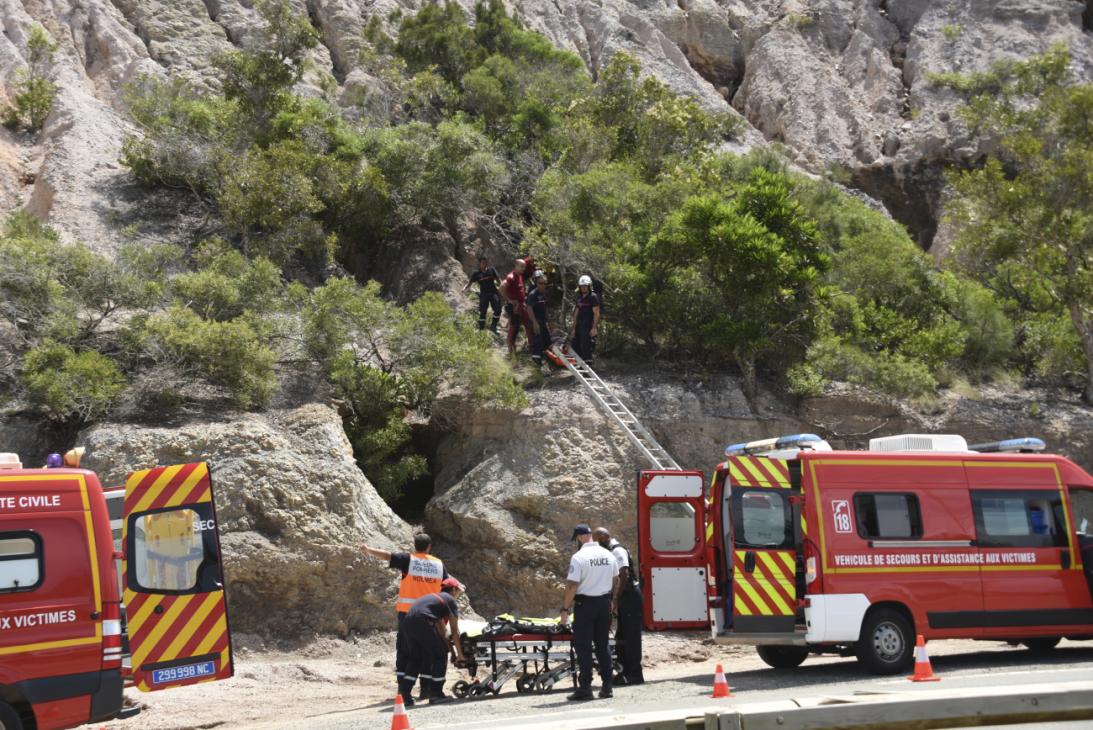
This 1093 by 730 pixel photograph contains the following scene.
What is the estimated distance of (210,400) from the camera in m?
Answer: 16.8

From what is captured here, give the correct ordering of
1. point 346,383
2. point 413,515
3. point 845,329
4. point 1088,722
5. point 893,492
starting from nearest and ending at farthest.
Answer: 1. point 1088,722
2. point 893,492
3. point 346,383
4. point 413,515
5. point 845,329

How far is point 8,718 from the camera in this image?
8.88 metres

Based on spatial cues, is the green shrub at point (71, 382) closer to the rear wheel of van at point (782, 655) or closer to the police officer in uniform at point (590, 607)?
the police officer in uniform at point (590, 607)

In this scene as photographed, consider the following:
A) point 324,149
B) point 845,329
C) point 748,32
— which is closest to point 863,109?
point 748,32

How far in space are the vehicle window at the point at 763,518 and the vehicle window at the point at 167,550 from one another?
5825 millimetres

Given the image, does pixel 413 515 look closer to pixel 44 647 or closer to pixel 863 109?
pixel 44 647

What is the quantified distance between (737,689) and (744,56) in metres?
34.5

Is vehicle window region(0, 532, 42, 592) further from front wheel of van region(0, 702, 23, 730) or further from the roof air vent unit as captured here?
the roof air vent unit

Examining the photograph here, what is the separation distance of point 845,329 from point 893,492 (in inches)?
396

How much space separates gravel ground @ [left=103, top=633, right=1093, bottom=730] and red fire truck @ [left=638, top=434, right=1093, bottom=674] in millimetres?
499

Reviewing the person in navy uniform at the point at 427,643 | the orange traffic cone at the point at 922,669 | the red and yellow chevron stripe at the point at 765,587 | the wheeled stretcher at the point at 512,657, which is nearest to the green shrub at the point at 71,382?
the person in navy uniform at the point at 427,643

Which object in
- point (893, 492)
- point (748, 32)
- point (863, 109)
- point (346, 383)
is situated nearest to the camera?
point (893, 492)

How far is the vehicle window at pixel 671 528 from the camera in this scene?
43.7 feet

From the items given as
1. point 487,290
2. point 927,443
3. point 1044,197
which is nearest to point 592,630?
point 927,443
